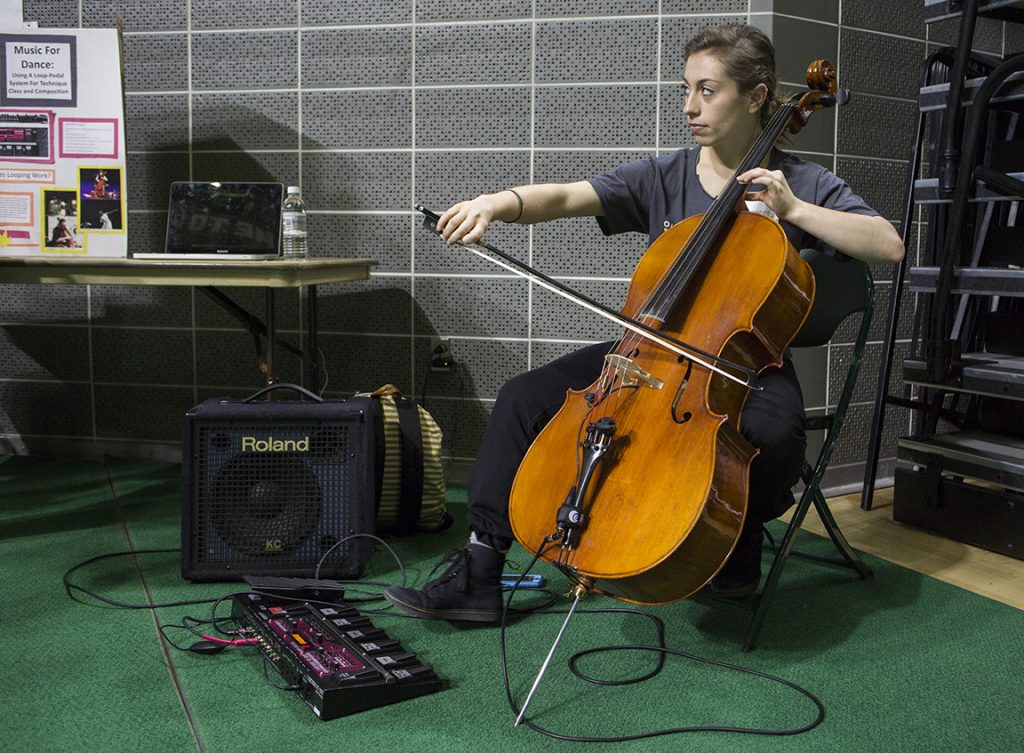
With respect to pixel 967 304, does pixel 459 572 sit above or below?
below

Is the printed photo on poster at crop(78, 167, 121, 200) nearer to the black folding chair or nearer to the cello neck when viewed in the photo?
the cello neck

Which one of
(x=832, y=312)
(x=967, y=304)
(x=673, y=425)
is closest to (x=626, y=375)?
(x=673, y=425)

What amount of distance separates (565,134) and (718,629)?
160 centimetres

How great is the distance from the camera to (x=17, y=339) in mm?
3281

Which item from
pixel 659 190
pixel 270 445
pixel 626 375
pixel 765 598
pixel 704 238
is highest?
pixel 659 190

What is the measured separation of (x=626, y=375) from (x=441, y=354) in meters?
1.49

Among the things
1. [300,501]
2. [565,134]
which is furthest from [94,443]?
[565,134]

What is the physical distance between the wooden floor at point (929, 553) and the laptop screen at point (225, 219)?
5.70ft

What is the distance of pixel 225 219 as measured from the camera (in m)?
2.67

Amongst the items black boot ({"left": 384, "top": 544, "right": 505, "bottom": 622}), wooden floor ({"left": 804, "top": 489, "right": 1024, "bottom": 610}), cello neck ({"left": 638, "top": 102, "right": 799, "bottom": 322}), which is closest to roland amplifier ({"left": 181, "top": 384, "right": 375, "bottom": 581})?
black boot ({"left": 384, "top": 544, "right": 505, "bottom": 622})

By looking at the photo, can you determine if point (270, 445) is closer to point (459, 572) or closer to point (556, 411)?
point (459, 572)

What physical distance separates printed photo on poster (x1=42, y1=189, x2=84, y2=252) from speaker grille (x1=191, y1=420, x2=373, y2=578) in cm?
89

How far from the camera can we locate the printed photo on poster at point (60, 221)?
2.58 m

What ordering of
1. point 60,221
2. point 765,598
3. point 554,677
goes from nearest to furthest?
point 554,677 → point 765,598 → point 60,221
